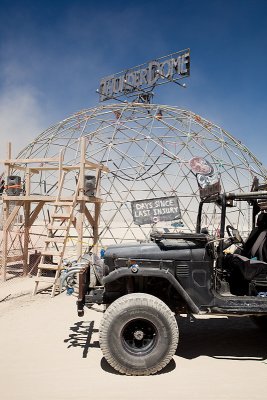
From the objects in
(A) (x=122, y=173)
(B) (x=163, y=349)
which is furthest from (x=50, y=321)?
(A) (x=122, y=173)

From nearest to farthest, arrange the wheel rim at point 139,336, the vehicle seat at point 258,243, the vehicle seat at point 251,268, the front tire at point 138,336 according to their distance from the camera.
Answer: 1. the front tire at point 138,336
2. the wheel rim at point 139,336
3. the vehicle seat at point 251,268
4. the vehicle seat at point 258,243

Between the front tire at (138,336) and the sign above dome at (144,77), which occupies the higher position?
the sign above dome at (144,77)

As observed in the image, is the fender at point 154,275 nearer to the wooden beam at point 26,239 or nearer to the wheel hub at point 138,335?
the wheel hub at point 138,335

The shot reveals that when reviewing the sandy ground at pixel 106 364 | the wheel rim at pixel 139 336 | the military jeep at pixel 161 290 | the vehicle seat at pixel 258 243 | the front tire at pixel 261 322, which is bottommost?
the sandy ground at pixel 106 364

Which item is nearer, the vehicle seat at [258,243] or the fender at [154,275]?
the fender at [154,275]

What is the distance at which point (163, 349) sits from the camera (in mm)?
4500

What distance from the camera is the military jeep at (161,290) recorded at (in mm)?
4523

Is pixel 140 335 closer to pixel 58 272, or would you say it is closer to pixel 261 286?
pixel 261 286

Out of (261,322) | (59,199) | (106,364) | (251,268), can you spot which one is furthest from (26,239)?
(251,268)

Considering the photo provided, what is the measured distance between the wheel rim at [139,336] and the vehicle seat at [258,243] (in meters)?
1.94

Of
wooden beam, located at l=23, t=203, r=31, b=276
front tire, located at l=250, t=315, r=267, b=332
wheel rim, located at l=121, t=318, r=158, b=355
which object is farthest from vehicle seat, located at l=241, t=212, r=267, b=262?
wooden beam, located at l=23, t=203, r=31, b=276

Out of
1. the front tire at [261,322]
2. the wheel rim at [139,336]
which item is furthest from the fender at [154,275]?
the front tire at [261,322]

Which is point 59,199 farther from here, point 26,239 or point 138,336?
point 138,336

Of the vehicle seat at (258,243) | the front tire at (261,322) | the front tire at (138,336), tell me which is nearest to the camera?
the front tire at (138,336)
